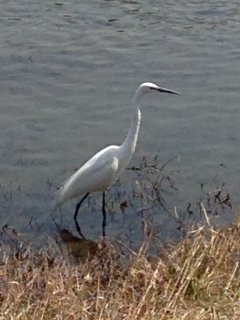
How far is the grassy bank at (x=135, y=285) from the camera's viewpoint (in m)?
5.52

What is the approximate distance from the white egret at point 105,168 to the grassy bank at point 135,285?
1.73 m

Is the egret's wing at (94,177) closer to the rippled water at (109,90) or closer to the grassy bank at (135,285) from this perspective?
the rippled water at (109,90)

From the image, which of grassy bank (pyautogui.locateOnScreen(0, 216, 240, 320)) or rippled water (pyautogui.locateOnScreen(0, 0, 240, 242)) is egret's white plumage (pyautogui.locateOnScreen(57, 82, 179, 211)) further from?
grassy bank (pyautogui.locateOnScreen(0, 216, 240, 320))

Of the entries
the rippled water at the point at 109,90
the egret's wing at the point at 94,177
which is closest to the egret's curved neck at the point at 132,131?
the egret's wing at the point at 94,177

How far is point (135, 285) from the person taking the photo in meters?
6.11

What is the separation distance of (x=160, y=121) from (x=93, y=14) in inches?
143

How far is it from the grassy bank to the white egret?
173cm

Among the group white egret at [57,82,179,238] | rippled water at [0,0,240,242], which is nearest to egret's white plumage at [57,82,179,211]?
white egret at [57,82,179,238]

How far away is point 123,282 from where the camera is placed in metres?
6.18

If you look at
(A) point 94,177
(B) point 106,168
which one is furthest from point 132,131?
(A) point 94,177

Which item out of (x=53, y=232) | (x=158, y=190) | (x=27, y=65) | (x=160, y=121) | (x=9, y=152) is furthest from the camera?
(x=27, y=65)

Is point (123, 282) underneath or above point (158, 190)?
above

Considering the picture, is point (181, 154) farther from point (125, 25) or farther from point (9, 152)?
point (125, 25)

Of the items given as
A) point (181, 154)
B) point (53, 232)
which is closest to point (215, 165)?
point (181, 154)
